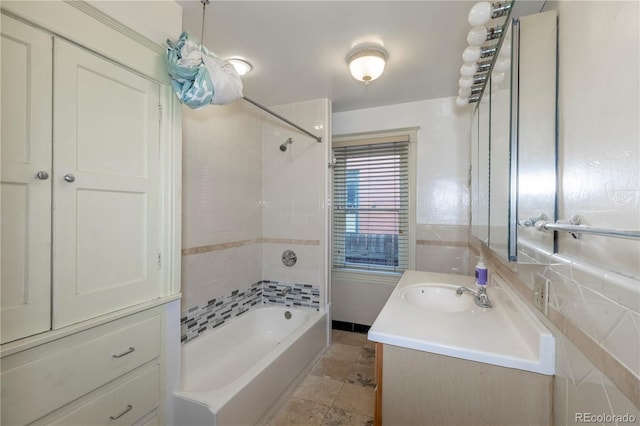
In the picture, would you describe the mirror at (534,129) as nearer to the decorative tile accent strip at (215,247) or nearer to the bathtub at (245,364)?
the bathtub at (245,364)

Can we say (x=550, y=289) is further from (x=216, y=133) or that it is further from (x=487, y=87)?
(x=216, y=133)

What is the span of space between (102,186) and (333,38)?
4.95 ft

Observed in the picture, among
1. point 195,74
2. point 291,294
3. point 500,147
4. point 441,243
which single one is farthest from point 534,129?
point 291,294

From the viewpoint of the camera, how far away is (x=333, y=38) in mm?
1748

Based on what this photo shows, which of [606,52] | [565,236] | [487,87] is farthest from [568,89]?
[487,87]

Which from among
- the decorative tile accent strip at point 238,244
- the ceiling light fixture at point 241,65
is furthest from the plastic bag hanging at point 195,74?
the decorative tile accent strip at point 238,244

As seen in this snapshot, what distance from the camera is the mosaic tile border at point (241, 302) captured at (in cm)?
215

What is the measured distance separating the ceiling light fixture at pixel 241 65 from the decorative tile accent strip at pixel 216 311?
6.11 feet

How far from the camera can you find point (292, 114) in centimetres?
291

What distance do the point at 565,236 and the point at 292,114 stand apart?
2.55m

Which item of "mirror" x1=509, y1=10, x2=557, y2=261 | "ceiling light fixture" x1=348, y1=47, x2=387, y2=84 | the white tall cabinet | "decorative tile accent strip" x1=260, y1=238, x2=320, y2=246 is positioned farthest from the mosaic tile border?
"mirror" x1=509, y1=10, x2=557, y2=261

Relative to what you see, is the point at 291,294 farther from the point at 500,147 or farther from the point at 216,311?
the point at 500,147

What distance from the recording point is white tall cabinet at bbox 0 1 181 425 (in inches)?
36.6

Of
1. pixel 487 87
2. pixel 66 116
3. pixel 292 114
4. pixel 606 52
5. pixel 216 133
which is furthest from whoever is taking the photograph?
pixel 292 114
